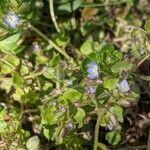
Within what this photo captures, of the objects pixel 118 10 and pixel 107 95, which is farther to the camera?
pixel 118 10

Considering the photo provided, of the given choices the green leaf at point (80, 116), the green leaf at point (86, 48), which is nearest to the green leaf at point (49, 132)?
the green leaf at point (80, 116)

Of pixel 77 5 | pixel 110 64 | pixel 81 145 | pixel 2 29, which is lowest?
pixel 81 145

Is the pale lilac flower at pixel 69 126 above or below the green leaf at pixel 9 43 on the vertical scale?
below

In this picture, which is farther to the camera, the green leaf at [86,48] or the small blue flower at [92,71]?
the green leaf at [86,48]

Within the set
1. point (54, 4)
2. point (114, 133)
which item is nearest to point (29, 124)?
point (114, 133)

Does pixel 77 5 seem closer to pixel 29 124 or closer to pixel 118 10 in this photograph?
pixel 118 10

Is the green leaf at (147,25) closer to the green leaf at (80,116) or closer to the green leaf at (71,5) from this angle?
the green leaf at (80,116)

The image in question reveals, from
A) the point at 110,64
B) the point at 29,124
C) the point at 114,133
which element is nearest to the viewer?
the point at 110,64

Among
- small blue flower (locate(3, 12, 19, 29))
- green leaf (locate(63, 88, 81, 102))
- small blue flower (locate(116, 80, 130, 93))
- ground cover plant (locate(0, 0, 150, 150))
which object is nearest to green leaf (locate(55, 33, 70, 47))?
ground cover plant (locate(0, 0, 150, 150))
